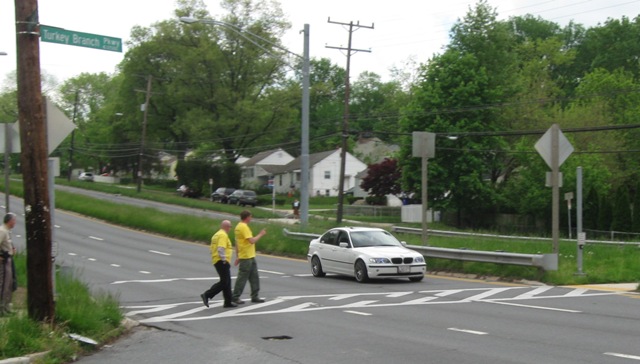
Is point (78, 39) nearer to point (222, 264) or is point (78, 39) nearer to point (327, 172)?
point (222, 264)

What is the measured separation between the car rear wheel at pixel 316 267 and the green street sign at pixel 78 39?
11.5 m

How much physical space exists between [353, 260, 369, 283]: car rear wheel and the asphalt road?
32 centimetres

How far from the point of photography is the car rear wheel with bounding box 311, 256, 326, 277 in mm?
22125

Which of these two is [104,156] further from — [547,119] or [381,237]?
[381,237]

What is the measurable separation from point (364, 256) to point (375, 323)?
702 centimetres

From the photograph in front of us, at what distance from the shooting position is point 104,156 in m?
110

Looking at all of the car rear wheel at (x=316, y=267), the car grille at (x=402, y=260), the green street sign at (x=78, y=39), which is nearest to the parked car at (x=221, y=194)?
the car rear wheel at (x=316, y=267)

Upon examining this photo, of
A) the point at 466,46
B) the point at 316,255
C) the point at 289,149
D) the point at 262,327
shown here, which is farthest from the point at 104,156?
the point at 262,327

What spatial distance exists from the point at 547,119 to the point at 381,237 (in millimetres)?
43424

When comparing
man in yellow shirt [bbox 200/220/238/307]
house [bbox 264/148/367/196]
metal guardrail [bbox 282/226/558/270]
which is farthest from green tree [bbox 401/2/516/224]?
man in yellow shirt [bbox 200/220/238/307]

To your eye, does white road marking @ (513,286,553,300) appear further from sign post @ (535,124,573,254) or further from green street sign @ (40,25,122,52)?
green street sign @ (40,25,122,52)

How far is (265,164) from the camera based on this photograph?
108 metres

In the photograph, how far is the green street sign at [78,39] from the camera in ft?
36.5

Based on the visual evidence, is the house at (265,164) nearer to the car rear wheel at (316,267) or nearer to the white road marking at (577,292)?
the car rear wheel at (316,267)
